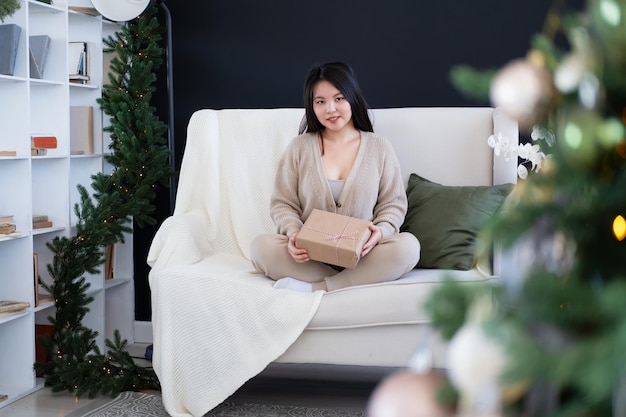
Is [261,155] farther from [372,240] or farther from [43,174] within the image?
[43,174]

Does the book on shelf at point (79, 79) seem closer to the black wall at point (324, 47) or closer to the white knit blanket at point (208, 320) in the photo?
the black wall at point (324, 47)

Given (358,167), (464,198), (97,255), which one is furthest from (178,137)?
(464,198)

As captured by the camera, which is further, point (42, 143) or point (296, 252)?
point (42, 143)

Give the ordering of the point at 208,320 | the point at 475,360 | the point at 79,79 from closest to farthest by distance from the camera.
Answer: the point at 475,360 → the point at 208,320 → the point at 79,79

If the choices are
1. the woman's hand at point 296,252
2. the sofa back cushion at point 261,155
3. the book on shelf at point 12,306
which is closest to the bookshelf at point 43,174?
the book on shelf at point 12,306

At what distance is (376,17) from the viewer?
404 centimetres

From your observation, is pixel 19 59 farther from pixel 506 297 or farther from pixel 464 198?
pixel 506 297

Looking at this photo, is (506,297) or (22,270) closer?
(506,297)

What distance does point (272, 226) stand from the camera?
11.6ft

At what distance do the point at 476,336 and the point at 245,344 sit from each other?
2.35 m

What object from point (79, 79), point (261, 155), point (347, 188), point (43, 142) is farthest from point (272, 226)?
point (79, 79)

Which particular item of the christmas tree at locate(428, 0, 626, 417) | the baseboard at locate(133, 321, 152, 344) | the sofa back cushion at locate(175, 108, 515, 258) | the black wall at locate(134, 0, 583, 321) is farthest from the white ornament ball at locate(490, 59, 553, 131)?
the baseboard at locate(133, 321, 152, 344)

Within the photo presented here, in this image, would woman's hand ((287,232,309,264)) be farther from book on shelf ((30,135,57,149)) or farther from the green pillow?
book on shelf ((30,135,57,149))

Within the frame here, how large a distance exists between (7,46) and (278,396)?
1.69m
